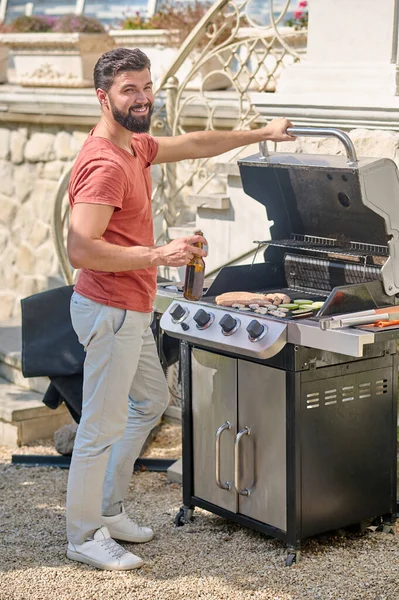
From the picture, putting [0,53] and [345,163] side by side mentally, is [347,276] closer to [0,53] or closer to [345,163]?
[345,163]

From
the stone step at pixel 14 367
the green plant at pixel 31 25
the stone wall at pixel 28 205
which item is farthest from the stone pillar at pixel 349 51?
the green plant at pixel 31 25

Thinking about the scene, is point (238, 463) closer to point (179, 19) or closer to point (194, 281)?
point (194, 281)

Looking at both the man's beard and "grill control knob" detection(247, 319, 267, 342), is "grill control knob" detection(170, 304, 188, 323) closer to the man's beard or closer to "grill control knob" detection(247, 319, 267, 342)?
"grill control knob" detection(247, 319, 267, 342)

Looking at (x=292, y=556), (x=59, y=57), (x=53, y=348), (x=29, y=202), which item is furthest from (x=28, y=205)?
(x=292, y=556)

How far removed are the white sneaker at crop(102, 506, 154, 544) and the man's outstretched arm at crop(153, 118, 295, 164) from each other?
4.81 ft

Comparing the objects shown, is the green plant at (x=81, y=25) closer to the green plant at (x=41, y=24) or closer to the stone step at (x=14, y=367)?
the green plant at (x=41, y=24)

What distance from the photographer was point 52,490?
5.16 m

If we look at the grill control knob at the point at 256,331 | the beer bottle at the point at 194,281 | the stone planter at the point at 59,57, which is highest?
the stone planter at the point at 59,57

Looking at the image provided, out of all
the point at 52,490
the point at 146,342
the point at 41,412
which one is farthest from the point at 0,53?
the point at 146,342

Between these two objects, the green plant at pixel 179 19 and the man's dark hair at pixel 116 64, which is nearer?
the man's dark hair at pixel 116 64

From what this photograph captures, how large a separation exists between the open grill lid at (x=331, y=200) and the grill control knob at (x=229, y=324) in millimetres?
450

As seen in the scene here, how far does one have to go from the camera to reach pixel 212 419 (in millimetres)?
4301

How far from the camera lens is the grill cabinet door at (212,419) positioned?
13.8ft

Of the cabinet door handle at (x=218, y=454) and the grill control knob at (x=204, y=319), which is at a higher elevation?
the grill control knob at (x=204, y=319)
